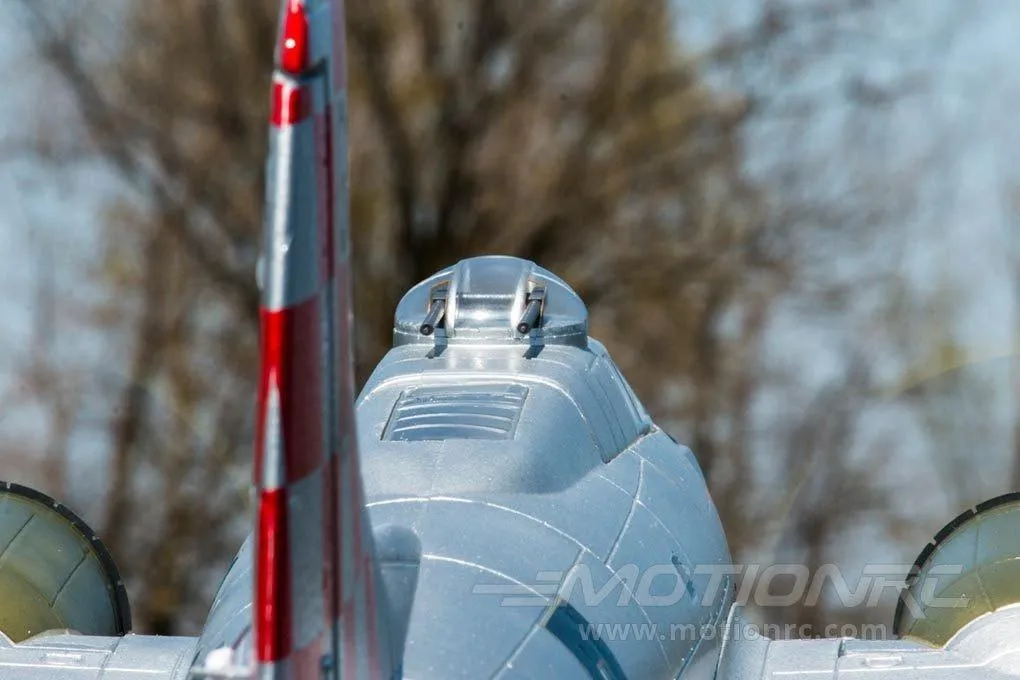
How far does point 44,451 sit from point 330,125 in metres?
16.5

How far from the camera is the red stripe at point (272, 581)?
9.92 ft

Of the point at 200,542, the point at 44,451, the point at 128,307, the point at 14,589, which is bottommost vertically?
the point at 200,542

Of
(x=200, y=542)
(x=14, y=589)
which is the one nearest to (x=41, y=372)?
(x=200, y=542)

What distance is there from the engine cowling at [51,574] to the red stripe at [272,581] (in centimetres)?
339

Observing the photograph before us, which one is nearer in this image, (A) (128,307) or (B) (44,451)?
(B) (44,451)

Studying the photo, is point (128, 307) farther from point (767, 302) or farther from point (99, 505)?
point (767, 302)

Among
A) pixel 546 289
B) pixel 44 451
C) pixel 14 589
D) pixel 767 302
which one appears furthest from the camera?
pixel 767 302

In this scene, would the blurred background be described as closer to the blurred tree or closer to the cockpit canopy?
the blurred tree

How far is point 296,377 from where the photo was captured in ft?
9.82

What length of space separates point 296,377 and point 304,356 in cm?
5

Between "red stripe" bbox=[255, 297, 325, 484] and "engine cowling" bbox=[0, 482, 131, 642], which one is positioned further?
"engine cowling" bbox=[0, 482, 131, 642]

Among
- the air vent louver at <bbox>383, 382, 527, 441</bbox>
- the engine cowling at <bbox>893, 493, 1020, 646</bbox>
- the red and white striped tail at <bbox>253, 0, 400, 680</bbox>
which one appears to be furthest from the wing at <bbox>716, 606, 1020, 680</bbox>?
the red and white striped tail at <bbox>253, 0, 400, 680</bbox>

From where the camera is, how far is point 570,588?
4.56 m

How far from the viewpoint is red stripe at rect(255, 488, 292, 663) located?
3023 mm
